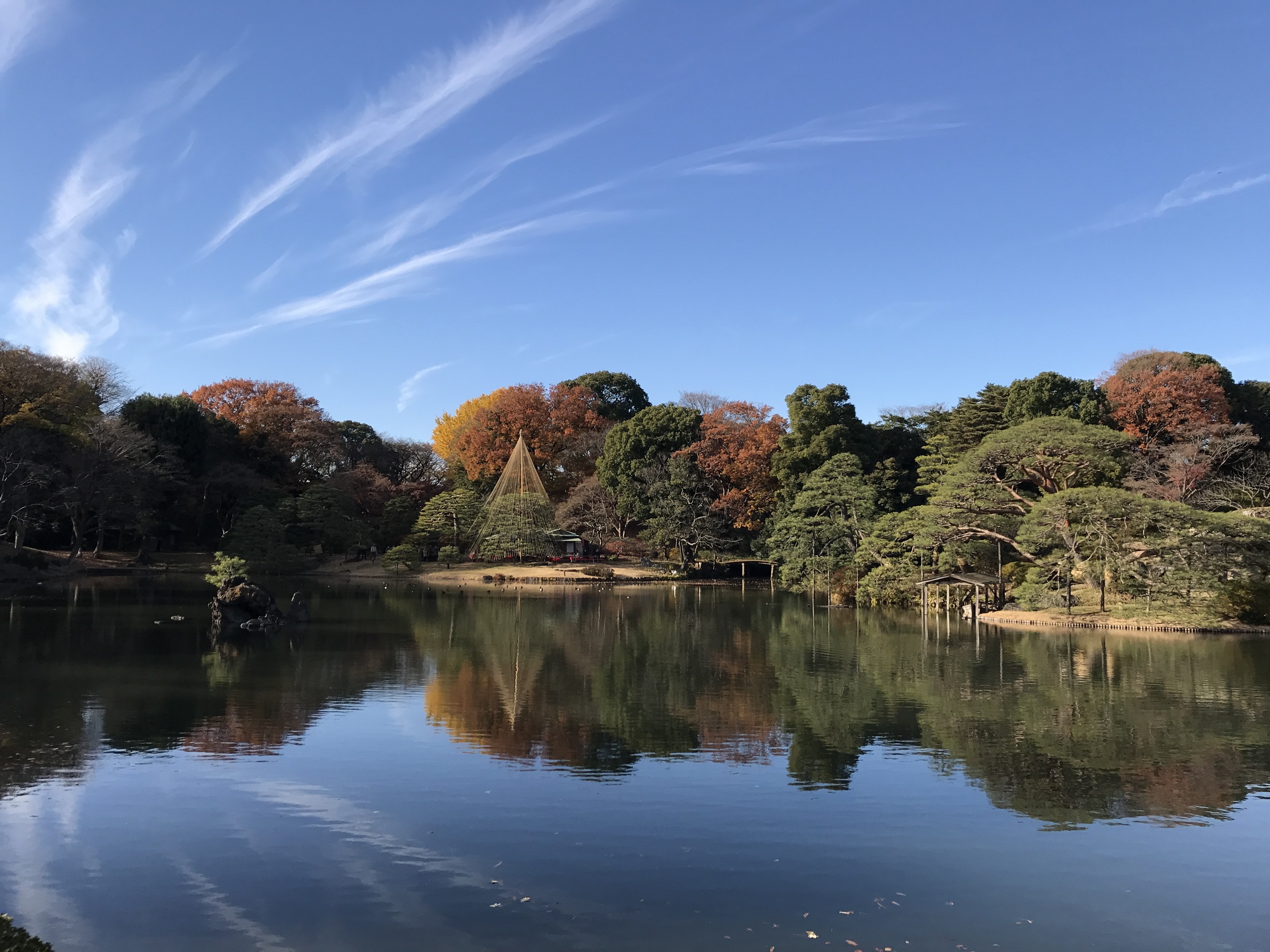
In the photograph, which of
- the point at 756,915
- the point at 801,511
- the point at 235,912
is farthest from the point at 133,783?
the point at 801,511

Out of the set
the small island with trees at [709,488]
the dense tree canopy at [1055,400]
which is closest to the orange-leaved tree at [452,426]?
the small island with trees at [709,488]

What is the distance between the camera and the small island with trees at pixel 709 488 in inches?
1076

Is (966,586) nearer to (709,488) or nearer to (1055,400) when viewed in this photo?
(1055,400)

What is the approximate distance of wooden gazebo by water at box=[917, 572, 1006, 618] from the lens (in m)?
29.3

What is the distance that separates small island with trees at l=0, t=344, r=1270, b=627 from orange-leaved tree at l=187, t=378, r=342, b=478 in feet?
0.59

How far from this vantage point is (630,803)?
938 cm

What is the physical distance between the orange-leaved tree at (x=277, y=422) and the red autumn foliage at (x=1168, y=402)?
4444 cm

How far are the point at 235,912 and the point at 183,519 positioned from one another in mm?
53755

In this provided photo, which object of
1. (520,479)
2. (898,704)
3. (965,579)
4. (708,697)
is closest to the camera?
(898,704)

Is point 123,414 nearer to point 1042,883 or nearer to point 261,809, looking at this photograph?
point 261,809

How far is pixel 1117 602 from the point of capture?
2731 cm

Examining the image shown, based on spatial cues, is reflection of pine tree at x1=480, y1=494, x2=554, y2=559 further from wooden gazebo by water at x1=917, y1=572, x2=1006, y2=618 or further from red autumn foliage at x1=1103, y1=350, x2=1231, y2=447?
red autumn foliage at x1=1103, y1=350, x2=1231, y2=447

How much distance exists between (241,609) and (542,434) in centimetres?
3439

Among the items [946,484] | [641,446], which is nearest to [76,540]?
[641,446]
